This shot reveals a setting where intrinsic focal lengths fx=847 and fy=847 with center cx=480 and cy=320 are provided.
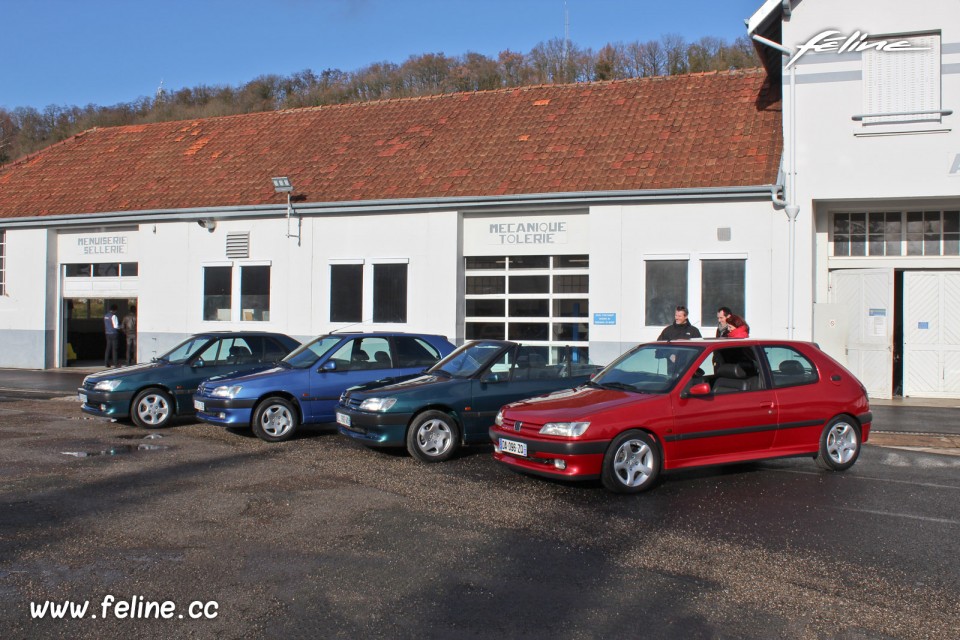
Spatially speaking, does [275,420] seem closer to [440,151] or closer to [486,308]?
[486,308]

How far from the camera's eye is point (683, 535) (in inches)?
252

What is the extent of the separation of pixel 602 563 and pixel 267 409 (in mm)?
6516

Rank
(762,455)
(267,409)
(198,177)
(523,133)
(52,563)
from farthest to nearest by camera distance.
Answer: (198,177), (523,133), (267,409), (762,455), (52,563)

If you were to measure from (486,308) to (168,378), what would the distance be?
7.43 m

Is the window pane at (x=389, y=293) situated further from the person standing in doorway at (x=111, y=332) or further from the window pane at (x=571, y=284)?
the person standing in doorway at (x=111, y=332)

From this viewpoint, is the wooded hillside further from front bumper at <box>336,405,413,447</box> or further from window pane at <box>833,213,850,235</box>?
front bumper at <box>336,405,413,447</box>

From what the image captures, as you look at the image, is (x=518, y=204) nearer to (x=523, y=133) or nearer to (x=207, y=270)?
(x=523, y=133)

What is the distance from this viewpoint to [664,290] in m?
16.2

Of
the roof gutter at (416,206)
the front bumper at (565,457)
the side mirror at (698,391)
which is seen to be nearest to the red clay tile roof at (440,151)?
the roof gutter at (416,206)

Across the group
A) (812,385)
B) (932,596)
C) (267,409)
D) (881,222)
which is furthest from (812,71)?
(932,596)

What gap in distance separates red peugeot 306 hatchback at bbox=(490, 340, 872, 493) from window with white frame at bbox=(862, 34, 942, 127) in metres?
7.91

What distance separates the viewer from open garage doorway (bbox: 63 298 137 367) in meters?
24.8

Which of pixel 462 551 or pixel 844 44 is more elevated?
pixel 844 44

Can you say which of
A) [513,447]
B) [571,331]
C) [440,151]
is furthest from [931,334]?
[513,447]
